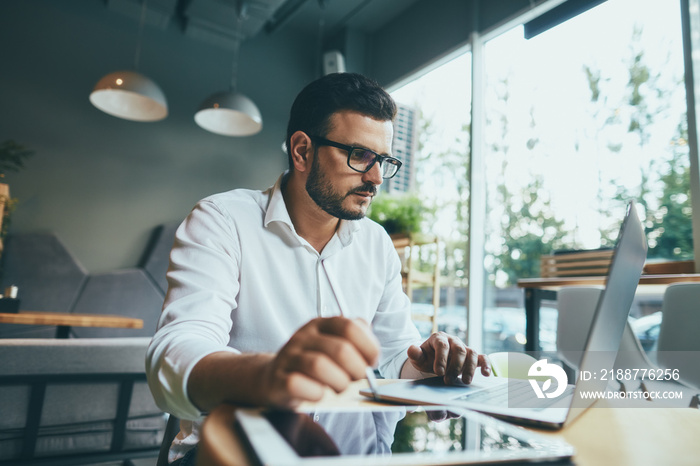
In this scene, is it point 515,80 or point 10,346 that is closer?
point 10,346

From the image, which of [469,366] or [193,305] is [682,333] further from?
[193,305]

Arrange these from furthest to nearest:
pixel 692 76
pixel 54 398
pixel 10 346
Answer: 1. pixel 692 76
2. pixel 54 398
3. pixel 10 346

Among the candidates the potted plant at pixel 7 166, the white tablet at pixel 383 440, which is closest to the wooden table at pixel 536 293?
the white tablet at pixel 383 440

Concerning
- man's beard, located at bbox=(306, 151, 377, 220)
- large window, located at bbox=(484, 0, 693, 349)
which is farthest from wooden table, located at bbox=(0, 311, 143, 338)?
large window, located at bbox=(484, 0, 693, 349)

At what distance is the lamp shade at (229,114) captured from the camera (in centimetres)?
403

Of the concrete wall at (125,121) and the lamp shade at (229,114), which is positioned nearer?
the lamp shade at (229,114)

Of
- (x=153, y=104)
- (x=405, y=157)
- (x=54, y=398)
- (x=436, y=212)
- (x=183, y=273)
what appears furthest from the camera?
(x=405, y=157)

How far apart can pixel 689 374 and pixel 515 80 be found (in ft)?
9.27

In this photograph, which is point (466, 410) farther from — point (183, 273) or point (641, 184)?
point (641, 184)

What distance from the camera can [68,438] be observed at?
1.87 m

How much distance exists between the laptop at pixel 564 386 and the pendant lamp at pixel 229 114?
3684mm

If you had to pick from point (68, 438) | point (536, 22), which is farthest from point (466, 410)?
point (536, 22)

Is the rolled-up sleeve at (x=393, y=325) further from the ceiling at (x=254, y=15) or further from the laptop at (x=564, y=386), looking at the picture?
the ceiling at (x=254, y=15)

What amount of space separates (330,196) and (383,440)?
91 centimetres
